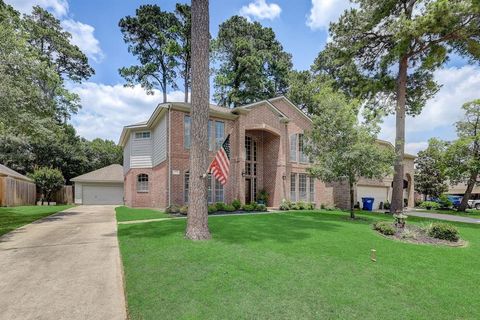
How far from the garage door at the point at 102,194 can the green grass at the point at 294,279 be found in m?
23.8

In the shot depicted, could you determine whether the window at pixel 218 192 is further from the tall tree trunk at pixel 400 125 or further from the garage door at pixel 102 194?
the garage door at pixel 102 194

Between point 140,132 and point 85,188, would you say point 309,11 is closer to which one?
point 140,132

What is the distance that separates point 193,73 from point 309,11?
825 centimetres

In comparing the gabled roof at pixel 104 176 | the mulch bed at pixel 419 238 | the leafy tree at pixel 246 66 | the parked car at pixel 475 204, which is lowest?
the parked car at pixel 475 204

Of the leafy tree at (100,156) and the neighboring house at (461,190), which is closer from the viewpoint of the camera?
the leafy tree at (100,156)

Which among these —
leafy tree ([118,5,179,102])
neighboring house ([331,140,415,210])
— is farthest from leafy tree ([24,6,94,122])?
neighboring house ([331,140,415,210])

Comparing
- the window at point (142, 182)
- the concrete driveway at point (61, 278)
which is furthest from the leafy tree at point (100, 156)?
the concrete driveway at point (61, 278)

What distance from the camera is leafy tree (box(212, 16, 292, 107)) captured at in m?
32.4

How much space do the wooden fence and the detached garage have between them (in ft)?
12.3

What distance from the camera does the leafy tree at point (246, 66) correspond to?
106ft

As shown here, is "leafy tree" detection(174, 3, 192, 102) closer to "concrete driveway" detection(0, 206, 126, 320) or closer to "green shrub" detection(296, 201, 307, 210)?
"green shrub" detection(296, 201, 307, 210)

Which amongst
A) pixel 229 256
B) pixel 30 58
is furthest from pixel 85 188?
pixel 229 256

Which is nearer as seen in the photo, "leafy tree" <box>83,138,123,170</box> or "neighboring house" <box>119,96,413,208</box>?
"neighboring house" <box>119,96,413,208</box>

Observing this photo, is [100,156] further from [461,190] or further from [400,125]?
[461,190]
